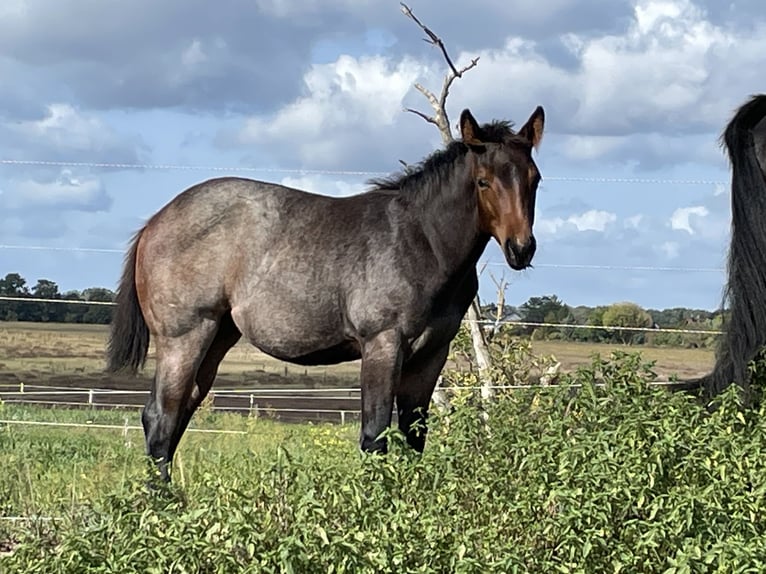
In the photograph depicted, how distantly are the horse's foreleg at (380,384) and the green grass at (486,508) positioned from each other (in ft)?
3.00

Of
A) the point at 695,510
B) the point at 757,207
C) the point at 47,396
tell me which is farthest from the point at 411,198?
the point at 47,396

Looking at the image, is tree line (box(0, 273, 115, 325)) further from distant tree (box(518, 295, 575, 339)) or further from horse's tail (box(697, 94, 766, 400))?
horse's tail (box(697, 94, 766, 400))

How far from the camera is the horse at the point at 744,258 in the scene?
216 inches

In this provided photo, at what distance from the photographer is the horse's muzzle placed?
18.4ft

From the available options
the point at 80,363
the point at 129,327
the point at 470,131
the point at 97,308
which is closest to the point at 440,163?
the point at 470,131

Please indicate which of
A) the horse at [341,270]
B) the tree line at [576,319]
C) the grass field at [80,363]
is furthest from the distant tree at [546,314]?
the horse at [341,270]

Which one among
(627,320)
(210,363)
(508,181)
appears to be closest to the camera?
(508,181)

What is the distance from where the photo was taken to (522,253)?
5.61m

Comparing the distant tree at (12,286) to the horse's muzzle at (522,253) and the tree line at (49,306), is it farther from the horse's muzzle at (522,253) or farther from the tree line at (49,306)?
the horse's muzzle at (522,253)

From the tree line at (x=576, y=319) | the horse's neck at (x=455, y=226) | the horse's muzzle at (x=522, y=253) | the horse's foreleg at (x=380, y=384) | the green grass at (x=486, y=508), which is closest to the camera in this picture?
the green grass at (x=486, y=508)

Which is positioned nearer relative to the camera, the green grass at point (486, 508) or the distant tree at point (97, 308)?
the green grass at point (486, 508)

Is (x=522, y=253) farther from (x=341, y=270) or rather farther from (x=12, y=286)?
(x=12, y=286)

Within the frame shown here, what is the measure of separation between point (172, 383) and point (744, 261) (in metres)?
3.06

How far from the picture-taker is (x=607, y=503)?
3.86 metres
